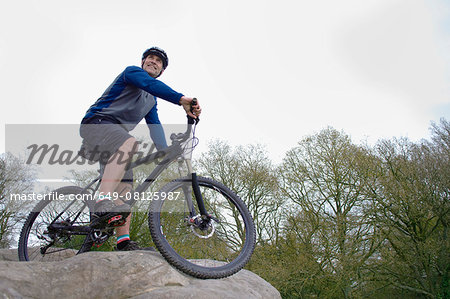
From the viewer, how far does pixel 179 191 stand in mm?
3004

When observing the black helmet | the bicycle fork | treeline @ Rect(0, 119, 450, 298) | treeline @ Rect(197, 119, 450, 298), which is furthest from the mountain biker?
treeline @ Rect(197, 119, 450, 298)

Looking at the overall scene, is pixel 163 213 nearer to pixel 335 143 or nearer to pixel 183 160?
pixel 183 160

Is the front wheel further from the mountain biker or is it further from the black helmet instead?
the black helmet

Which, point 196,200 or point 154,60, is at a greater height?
point 154,60

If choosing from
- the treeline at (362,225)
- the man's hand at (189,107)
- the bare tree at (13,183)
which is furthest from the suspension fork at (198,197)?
the treeline at (362,225)

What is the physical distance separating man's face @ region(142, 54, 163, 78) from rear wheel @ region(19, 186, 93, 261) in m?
1.63

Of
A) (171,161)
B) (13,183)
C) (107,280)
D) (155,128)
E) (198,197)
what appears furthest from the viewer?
(13,183)

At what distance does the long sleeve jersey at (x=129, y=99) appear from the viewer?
2.89 m

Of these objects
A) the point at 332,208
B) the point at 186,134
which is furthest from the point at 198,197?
the point at 332,208

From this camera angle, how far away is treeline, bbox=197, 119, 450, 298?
47.4ft

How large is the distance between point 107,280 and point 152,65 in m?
2.20

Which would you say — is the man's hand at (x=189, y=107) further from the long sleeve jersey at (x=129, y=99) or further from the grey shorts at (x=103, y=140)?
the grey shorts at (x=103, y=140)

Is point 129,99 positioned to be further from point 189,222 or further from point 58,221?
point 58,221

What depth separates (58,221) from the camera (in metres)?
3.54
